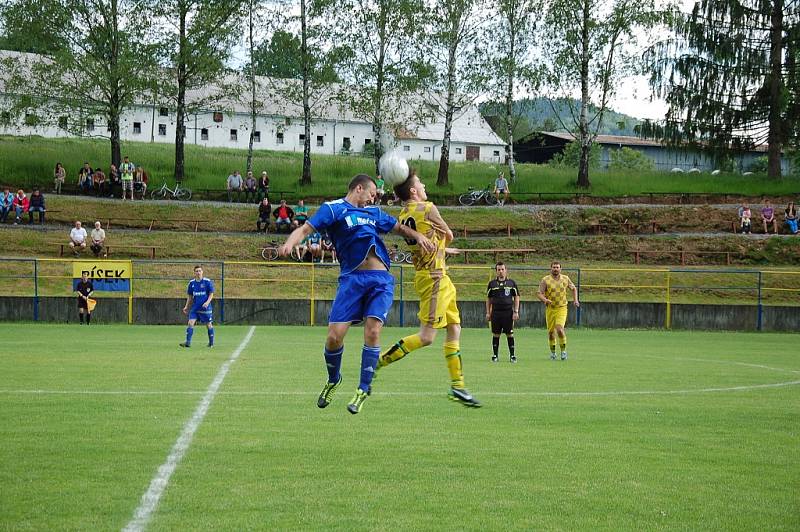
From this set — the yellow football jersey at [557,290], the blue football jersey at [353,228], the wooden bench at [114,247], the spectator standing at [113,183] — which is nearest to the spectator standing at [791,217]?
the yellow football jersey at [557,290]

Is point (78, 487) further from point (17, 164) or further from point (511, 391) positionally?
point (17, 164)

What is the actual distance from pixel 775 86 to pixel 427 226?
162 ft

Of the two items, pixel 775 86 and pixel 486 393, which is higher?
pixel 775 86

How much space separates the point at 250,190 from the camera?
48938mm

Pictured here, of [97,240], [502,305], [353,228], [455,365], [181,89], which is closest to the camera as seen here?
[353,228]

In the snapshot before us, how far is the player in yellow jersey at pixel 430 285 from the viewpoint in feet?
33.1

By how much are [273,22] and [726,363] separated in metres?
39.2

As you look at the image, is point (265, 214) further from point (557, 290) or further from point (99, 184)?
point (557, 290)

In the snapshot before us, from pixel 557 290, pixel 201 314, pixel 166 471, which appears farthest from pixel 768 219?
pixel 166 471

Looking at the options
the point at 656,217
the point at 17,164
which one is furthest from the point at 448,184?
the point at 17,164

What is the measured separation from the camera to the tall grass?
52531 millimetres

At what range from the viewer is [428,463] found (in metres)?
8.50

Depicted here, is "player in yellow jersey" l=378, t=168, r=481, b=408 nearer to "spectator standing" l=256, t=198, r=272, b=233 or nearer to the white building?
"spectator standing" l=256, t=198, r=272, b=233

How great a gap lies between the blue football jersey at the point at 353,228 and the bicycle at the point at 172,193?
41018mm
